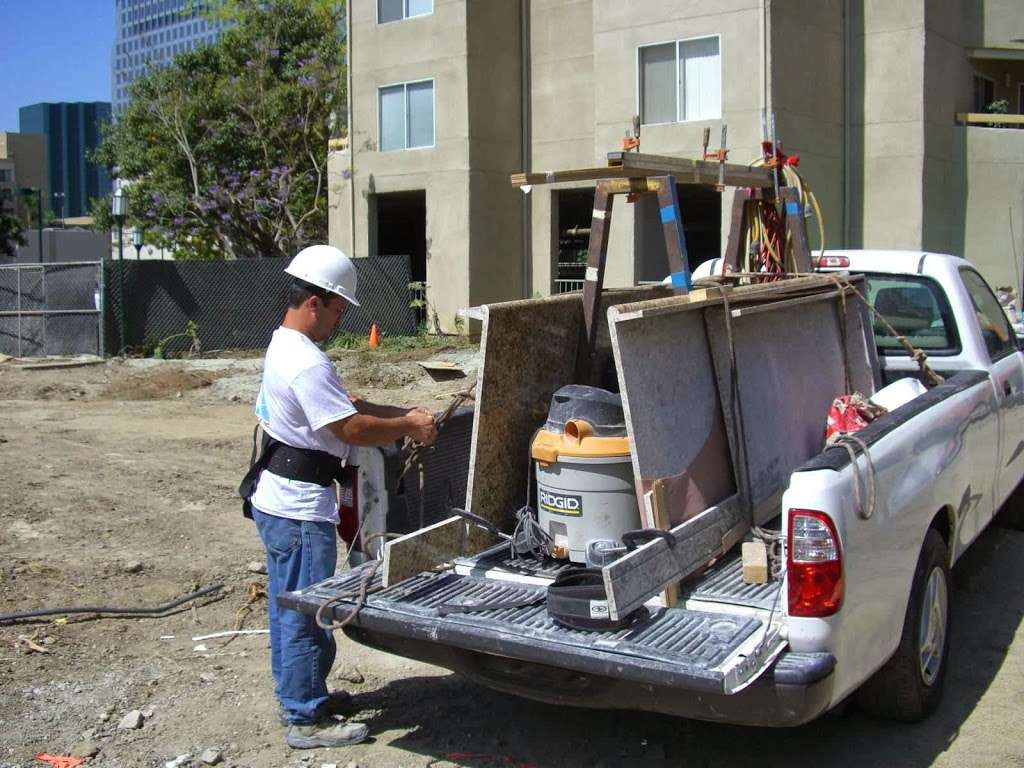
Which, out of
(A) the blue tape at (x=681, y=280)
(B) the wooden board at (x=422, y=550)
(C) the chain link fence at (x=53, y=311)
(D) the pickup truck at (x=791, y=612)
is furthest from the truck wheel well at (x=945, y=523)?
(C) the chain link fence at (x=53, y=311)

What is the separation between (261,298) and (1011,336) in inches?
693

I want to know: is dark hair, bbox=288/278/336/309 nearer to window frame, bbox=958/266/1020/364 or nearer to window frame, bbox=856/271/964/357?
window frame, bbox=856/271/964/357

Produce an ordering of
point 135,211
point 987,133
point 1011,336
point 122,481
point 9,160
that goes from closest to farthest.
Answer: point 1011,336 < point 122,481 < point 987,133 < point 135,211 < point 9,160

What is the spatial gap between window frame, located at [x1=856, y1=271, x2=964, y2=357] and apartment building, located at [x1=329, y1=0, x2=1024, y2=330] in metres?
11.4

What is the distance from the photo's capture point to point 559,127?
2209 cm

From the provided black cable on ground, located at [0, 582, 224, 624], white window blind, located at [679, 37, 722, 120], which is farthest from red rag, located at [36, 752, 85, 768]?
white window blind, located at [679, 37, 722, 120]

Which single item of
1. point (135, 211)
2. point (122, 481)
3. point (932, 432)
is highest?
point (135, 211)

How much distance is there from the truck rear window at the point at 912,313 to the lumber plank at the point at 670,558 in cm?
233

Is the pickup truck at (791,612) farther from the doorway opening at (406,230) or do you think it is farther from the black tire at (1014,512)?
the doorway opening at (406,230)

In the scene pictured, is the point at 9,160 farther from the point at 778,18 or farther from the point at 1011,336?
the point at 1011,336

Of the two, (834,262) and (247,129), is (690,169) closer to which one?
(834,262)

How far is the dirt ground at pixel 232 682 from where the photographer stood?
14.5ft

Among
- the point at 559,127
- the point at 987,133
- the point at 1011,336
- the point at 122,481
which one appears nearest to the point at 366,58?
the point at 559,127

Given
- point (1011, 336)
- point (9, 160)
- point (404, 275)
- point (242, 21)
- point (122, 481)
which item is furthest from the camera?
point (9, 160)
